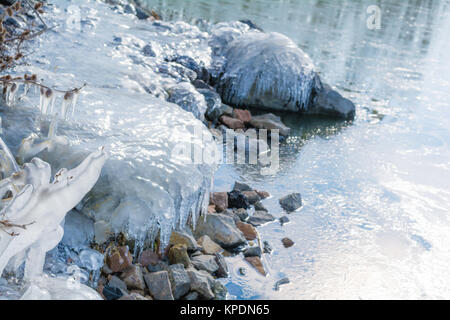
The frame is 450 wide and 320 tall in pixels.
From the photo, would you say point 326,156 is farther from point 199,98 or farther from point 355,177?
point 199,98

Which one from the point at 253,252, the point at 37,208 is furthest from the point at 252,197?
the point at 37,208

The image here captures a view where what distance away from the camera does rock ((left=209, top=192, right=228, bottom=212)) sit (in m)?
4.07

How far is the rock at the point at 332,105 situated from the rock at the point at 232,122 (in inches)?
59.9

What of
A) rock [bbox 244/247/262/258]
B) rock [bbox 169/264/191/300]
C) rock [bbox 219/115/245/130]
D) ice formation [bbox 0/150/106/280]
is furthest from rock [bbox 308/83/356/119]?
ice formation [bbox 0/150/106/280]

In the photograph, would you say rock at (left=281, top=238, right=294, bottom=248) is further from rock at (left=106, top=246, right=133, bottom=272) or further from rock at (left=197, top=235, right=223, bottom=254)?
rock at (left=106, top=246, right=133, bottom=272)

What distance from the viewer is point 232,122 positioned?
19.7ft

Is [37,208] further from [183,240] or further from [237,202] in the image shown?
[237,202]

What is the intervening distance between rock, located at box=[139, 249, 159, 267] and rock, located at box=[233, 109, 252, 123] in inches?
125

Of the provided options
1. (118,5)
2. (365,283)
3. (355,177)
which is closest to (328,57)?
(118,5)

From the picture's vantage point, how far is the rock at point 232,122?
599 cm

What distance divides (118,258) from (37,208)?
104cm

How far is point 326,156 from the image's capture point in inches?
222
